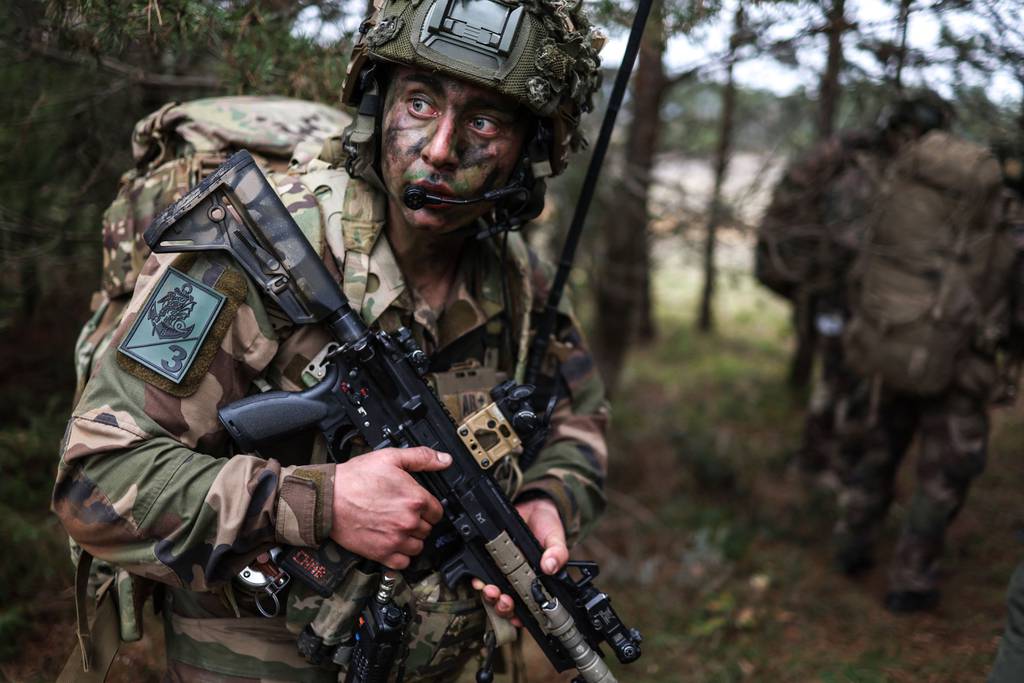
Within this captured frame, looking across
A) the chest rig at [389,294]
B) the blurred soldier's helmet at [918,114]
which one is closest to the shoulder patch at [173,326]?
the chest rig at [389,294]

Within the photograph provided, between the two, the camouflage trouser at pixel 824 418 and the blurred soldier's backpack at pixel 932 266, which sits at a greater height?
the blurred soldier's backpack at pixel 932 266

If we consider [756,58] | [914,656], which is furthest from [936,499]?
[756,58]

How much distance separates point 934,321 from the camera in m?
4.89

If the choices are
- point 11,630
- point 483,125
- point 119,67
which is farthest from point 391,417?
point 119,67

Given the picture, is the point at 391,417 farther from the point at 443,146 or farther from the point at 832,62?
the point at 832,62

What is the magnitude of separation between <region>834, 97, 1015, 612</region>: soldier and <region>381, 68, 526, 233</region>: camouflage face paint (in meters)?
3.18

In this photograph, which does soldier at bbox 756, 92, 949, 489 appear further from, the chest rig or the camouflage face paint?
the camouflage face paint

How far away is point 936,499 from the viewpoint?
5.03 metres

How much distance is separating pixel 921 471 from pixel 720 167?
2350 mm

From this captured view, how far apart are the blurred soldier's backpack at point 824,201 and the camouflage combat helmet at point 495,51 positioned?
359cm

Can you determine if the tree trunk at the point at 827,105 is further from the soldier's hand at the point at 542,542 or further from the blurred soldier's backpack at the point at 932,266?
the soldier's hand at the point at 542,542

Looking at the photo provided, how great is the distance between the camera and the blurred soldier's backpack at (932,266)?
4.79m

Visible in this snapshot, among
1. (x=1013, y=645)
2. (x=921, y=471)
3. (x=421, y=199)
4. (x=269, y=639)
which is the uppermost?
(x=421, y=199)

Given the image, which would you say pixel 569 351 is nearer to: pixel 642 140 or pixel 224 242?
pixel 224 242
